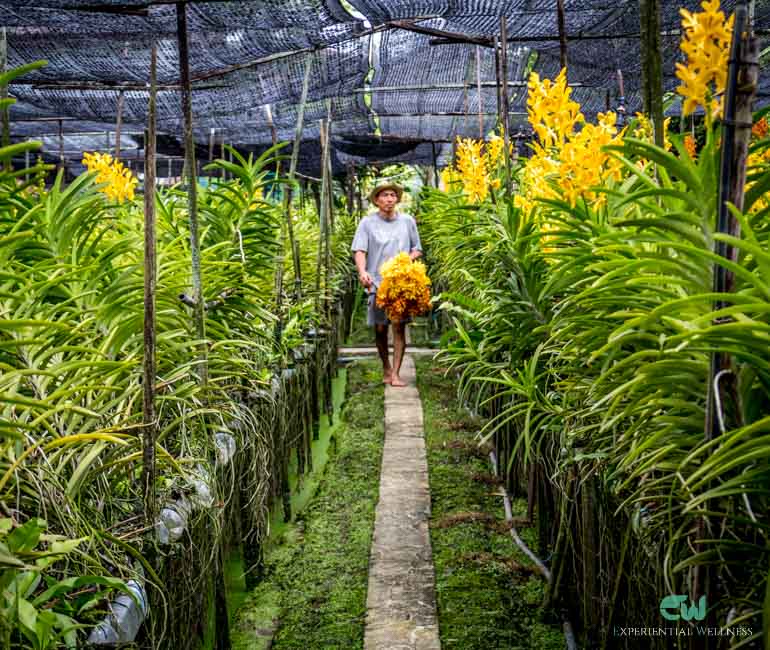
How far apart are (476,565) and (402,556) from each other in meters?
0.28

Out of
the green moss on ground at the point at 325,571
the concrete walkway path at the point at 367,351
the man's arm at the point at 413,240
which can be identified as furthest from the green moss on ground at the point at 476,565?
the concrete walkway path at the point at 367,351

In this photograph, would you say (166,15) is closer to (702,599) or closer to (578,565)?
(578,565)

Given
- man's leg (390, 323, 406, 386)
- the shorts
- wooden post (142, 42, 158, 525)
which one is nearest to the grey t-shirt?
the shorts

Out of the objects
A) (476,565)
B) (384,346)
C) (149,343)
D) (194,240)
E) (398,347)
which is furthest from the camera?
(384,346)

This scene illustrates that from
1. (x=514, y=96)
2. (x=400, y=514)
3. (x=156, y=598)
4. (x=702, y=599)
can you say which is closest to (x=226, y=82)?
(x=514, y=96)

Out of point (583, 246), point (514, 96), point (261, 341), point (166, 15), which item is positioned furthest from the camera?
point (514, 96)

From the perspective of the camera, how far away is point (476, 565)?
3.19 metres

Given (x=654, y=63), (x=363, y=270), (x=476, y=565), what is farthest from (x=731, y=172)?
(x=363, y=270)

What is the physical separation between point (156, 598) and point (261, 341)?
1.88 metres

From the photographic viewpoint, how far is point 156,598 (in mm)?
1870

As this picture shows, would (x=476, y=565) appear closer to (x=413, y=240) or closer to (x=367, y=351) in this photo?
(x=413, y=240)

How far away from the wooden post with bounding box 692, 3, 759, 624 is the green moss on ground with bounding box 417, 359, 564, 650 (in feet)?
4.28

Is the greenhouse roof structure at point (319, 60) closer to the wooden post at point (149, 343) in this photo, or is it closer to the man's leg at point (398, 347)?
the wooden post at point (149, 343)

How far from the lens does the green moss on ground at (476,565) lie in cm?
268
